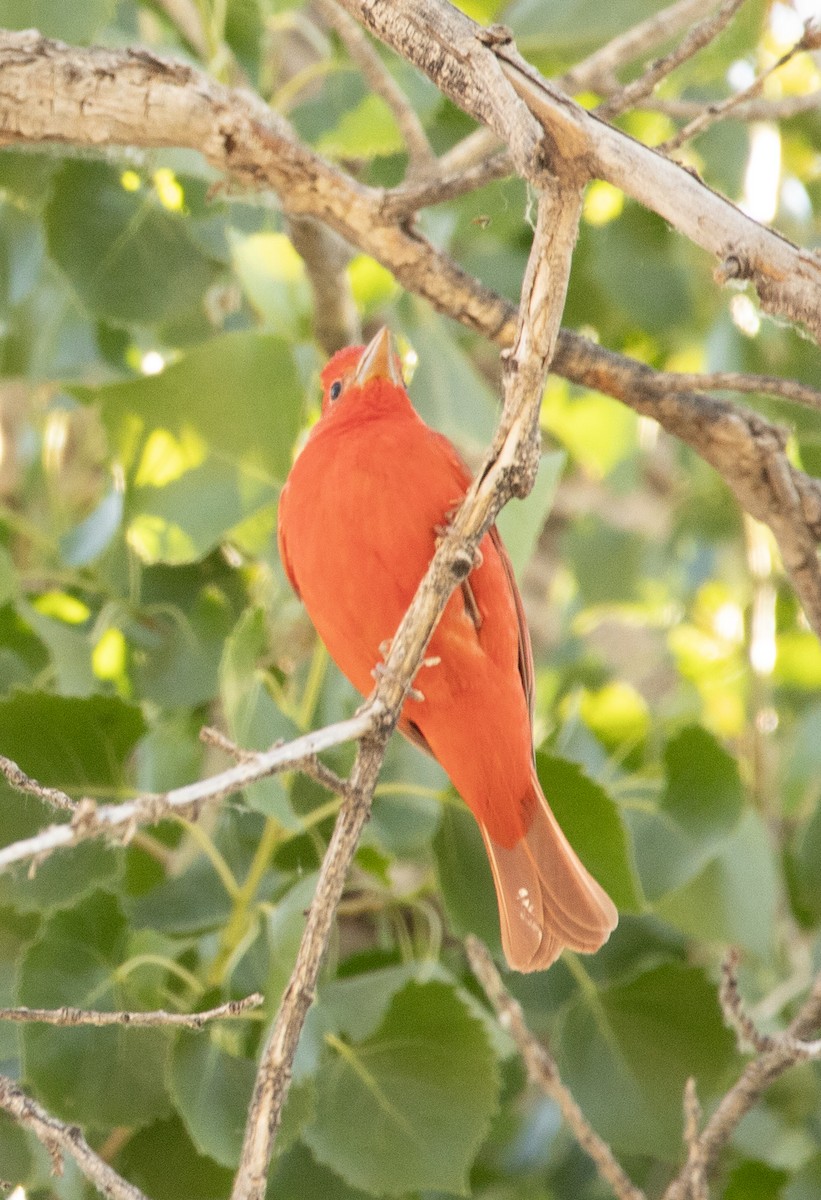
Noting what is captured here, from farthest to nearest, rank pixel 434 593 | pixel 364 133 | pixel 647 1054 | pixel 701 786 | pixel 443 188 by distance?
pixel 364 133 < pixel 701 786 < pixel 647 1054 < pixel 443 188 < pixel 434 593

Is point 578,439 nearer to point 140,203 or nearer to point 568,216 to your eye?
point 140,203

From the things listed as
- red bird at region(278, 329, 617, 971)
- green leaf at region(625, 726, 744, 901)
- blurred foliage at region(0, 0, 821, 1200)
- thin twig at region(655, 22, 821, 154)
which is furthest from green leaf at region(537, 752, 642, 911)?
thin twig at region(655, 22, 821, 154)

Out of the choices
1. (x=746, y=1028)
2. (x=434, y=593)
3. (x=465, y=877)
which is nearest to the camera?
(x=434, y=593)

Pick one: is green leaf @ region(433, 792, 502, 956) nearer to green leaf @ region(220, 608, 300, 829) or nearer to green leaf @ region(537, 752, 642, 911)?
green leaf @ region(537, 752, 642, 911)

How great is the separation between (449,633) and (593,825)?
47 centimetres

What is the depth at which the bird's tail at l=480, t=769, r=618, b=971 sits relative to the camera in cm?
202

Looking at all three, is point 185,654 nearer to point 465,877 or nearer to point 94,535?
point 94,535

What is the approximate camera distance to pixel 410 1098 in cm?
223

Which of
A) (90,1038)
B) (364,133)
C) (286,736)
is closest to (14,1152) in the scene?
(90,1038)

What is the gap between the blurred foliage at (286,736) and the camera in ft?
7.19

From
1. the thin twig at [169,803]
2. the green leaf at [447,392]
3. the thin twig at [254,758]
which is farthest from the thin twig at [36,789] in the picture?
the green leaf at [447,392]

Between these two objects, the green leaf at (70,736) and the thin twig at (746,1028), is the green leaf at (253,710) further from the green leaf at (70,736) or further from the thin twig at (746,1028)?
the thin twig at (746,1028)

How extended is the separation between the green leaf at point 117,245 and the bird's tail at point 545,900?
1.26 meters

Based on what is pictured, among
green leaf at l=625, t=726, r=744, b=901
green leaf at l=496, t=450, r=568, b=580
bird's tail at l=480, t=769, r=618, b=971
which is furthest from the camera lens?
green leaf at l=625, t=726, r=744, b=901
